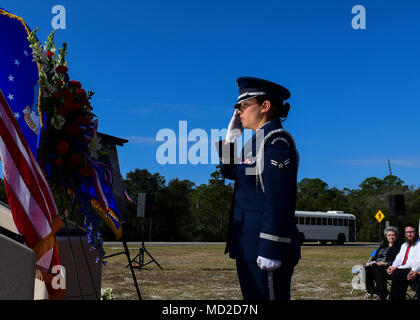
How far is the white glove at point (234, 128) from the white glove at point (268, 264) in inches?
36.7

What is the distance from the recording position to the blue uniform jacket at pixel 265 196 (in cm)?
286

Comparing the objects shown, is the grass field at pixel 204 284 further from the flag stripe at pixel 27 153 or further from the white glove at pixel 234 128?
the white glove at pixel 234 128

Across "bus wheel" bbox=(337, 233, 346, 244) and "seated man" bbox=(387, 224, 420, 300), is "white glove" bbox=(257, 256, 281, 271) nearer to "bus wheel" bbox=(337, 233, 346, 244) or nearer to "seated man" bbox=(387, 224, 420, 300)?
"seated man" bbox=(387, 224, 420, 300)

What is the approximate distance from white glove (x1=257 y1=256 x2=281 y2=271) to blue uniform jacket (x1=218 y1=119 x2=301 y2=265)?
25 mm

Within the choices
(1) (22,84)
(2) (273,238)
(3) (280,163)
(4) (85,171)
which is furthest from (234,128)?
(1) (22,84)

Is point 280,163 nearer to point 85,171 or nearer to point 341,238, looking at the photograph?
point 85,171

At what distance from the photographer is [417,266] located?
7824mm

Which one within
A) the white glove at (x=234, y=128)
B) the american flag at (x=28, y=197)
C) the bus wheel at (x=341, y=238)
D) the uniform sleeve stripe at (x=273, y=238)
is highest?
the white glove at (x=234, y=128)

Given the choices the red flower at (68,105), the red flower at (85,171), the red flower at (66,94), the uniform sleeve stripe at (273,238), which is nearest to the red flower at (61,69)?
the red flower at (66,94)

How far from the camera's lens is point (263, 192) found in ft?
10.0
